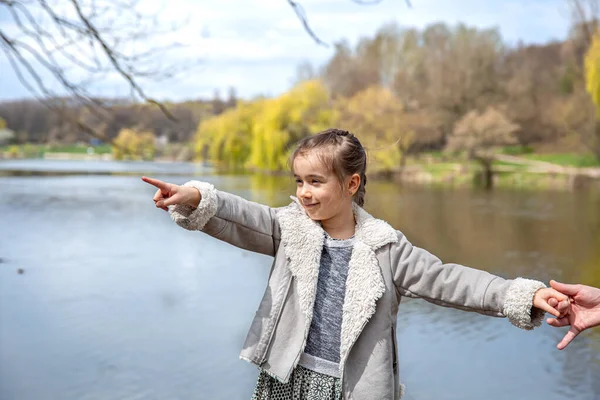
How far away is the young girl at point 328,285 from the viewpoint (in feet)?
5.90

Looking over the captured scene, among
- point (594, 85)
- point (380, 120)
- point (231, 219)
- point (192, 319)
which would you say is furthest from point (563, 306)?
point (380, 120)

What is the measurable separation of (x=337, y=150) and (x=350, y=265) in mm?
310

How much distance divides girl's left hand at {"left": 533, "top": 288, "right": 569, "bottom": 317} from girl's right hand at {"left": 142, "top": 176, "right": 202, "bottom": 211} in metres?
0.87

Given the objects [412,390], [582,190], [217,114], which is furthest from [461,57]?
[412,390]

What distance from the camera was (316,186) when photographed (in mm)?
1845

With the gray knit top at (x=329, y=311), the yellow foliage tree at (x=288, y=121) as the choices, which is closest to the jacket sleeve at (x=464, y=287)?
the gray knit top at (x=329, y=311)

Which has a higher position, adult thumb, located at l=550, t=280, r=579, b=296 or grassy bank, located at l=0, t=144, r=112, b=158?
adult thumb, located at l=550, t=280, r=579, b=296

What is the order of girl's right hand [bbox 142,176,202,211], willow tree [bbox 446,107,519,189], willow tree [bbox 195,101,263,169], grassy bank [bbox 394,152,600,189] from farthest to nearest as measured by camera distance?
willow tree [bbox 195,101,263,169]
willow tree [bbox 446,107,519,189]
grassy bank [bbox 394,152,600,189]
girl's right hand [bbox 142,176,202,211]

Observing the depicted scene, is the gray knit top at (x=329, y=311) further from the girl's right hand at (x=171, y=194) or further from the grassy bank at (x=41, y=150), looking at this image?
the grassy bank at (x=41, y=150)

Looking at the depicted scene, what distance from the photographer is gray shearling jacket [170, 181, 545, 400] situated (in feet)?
5.84

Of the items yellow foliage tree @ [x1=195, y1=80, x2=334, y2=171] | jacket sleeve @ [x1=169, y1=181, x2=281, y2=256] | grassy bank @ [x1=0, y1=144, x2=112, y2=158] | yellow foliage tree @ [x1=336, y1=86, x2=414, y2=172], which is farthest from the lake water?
grassy bank @ [x1=0, y1=144, x2=112, y2=158]

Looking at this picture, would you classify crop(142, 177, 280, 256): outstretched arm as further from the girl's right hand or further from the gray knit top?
the gray knit top

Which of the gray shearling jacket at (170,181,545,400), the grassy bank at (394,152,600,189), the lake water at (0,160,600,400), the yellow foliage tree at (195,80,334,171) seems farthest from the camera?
the yellow foliage tree at (195,80,334,171)

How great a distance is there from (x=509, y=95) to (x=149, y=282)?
2978 centimetres
